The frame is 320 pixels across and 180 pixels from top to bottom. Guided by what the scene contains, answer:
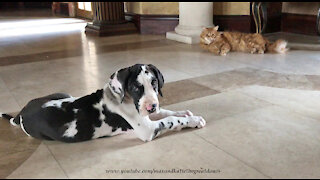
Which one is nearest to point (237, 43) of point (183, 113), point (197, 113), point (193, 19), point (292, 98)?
point (193, 19)

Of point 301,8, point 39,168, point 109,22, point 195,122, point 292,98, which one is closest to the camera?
point 39,168

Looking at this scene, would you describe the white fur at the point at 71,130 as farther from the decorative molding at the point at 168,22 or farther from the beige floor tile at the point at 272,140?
the decorative molding at the point at 168,22

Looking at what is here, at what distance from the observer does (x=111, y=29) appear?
6.74 metres

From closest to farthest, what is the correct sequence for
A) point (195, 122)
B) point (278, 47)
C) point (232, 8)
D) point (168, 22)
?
point (195, 122) < point (278, 47) < point (232, 8) < point (168, 22)

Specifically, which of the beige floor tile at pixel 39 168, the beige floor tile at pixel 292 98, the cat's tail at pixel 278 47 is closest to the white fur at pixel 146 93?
the beige floor tile at pixel 39 168

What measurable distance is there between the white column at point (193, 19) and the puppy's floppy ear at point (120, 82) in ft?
12.4

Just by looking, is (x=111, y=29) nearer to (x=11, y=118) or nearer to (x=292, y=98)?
(x=11, y=118)

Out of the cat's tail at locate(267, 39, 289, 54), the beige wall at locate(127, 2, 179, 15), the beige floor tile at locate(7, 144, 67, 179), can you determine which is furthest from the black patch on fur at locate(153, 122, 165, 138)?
the beige wall at locate(127, 2, 179, 15)

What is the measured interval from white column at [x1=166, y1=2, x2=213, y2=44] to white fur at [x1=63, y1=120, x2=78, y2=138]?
3.87m

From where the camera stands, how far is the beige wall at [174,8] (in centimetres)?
623

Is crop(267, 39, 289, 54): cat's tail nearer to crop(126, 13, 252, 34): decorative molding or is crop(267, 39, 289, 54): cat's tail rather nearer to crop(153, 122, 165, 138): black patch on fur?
crop(126, 13, 252, 34): decorative molding

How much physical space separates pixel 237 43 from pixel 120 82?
3.20 metres

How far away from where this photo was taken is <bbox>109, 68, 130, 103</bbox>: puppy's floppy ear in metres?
1.91

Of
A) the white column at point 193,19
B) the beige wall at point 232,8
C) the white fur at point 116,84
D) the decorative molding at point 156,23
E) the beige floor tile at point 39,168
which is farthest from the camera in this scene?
the decorative molding at point 156,23
